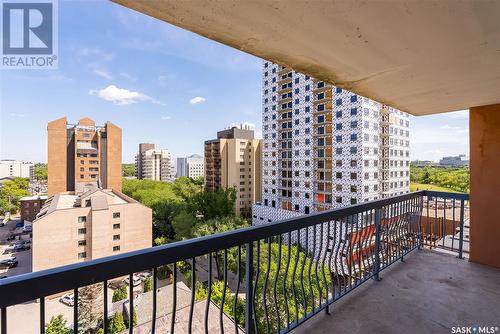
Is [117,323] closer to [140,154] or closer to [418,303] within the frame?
[418,303]

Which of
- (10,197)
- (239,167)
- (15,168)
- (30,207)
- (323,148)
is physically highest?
(323,148)

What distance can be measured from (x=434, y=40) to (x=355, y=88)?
101 centimetres

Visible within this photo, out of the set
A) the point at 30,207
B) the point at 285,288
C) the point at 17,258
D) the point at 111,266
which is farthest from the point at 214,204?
the point at 30,207

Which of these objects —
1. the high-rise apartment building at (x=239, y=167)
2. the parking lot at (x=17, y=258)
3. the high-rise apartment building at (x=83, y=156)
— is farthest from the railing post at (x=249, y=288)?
the high-rise apartment building at (x=83, y=156)

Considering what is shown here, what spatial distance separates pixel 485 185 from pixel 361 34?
3423mm

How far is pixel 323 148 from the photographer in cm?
2203

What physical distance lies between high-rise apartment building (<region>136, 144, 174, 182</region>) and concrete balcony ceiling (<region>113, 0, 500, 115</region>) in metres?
73.1

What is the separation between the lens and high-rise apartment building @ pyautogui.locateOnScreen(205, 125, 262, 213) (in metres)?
34.2

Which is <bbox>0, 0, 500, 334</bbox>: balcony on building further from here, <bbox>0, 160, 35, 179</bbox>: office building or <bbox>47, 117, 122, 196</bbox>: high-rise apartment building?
<bbox>0, 160, 35, 179</bbox>: office building

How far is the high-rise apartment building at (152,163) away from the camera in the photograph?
6938cm

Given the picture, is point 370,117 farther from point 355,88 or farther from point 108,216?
point 108,216

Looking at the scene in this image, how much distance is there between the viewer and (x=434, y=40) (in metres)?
1.59

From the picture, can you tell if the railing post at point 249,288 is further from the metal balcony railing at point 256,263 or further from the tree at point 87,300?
the tree at point 87,300

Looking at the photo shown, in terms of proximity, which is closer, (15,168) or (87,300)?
(87,300)
